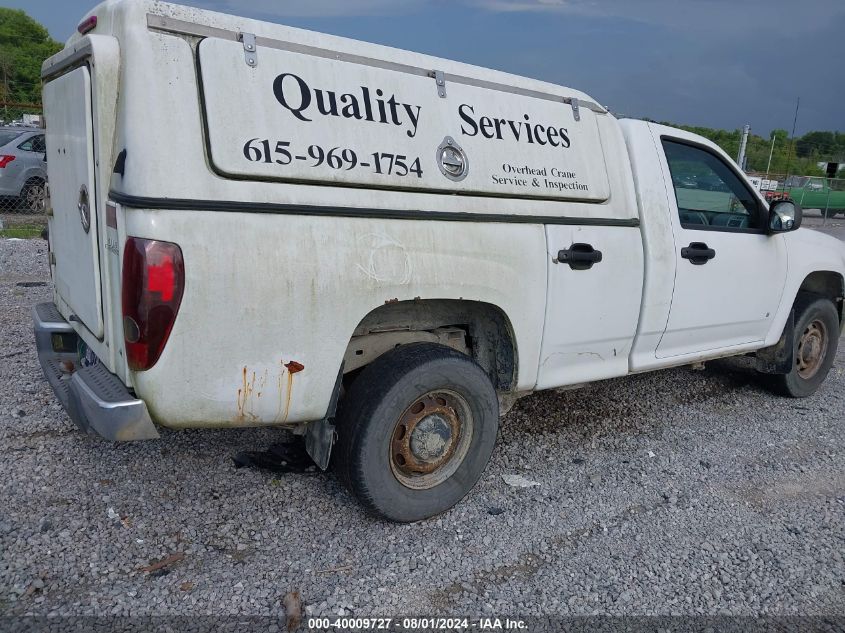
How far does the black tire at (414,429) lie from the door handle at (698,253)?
163 centimetres

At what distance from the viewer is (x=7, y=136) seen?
481 inches

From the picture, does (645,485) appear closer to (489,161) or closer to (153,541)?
(489,161)

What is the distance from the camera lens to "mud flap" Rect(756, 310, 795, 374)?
5270 mm

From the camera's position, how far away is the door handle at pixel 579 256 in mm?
3576

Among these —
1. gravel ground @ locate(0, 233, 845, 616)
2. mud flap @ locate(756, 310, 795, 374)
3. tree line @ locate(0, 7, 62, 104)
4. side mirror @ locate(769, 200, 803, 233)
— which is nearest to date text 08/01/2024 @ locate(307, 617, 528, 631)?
gravel ground @ locate(0, 233, 845, 616)

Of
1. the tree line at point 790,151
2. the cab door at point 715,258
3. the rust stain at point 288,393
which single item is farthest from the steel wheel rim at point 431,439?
the tree line at point 790,151

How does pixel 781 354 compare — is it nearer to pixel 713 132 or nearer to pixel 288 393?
pixel 288 393

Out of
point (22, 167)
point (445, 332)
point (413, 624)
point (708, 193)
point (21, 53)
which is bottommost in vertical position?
point (413, 624)

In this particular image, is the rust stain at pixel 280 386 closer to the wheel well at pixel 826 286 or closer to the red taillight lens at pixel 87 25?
the red taillight lens at pixel 87 25

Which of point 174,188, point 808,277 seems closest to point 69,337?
point 174,188

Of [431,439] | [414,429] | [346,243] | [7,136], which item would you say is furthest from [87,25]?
[7,136]

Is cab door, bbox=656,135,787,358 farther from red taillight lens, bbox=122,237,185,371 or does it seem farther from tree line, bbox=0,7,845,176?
tree line, bbox=0,7,845,176

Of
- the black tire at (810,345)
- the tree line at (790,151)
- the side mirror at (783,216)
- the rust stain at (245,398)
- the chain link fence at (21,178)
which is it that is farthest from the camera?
the tree line at (790,151)

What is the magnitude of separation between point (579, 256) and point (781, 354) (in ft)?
8.71
